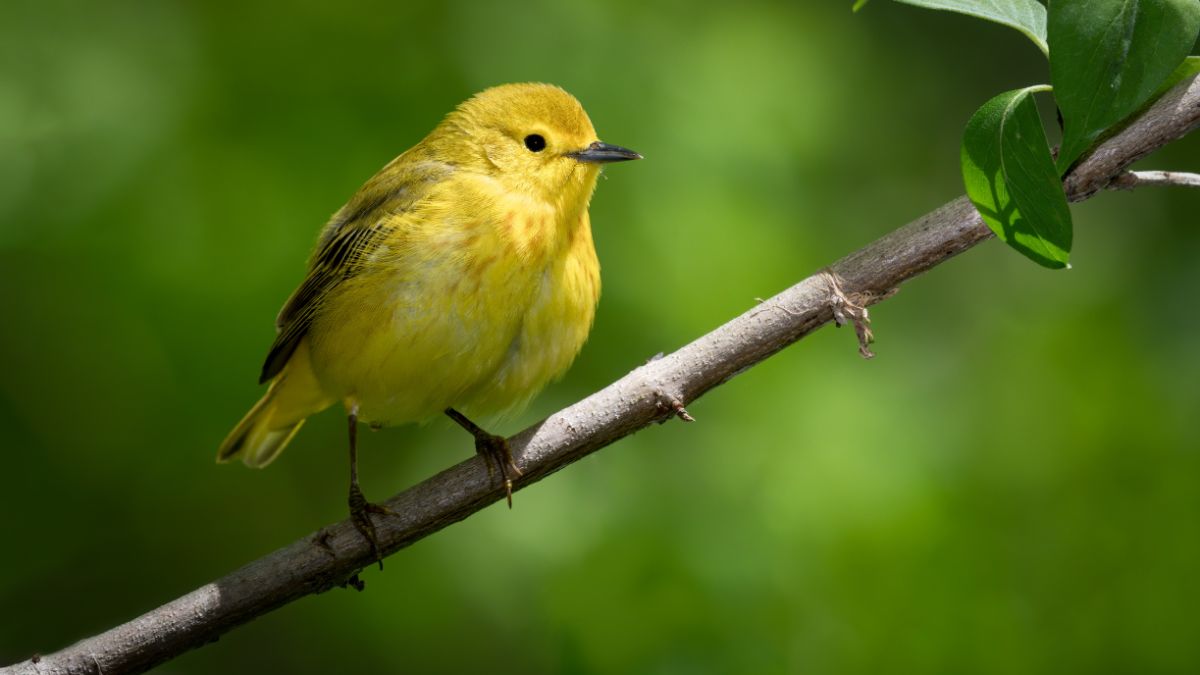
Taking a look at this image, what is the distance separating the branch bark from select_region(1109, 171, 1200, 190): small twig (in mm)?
56

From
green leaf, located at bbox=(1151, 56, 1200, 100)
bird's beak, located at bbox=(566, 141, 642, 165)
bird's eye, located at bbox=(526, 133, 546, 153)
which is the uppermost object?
green leaf, located at bbox=(1151, 56, 1200, 100)

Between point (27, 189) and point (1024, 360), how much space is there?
3342 millimetres

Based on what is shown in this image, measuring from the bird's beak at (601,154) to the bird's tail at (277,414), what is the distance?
1105mm

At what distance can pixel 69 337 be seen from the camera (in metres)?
4.01

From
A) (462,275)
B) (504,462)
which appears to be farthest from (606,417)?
(462,275)

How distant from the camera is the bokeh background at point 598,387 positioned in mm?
3594

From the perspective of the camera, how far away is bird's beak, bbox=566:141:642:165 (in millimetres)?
3506

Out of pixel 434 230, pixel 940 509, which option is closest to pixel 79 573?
pixel 434 230

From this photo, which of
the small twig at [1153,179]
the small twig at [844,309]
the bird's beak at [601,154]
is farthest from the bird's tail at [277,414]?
the small twig at [1153,179]

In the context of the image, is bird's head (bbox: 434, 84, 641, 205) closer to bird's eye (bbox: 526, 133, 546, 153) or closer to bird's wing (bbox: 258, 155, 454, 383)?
bird's eye (bbox: 526, 133, 546, 153)

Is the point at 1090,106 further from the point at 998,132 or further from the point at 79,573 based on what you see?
the point at 79,573

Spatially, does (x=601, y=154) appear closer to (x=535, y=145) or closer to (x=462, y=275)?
(x=535, y=145)

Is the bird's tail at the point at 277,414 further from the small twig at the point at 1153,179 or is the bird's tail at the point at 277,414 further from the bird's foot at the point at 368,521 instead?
the small twig at the point at 1153,179

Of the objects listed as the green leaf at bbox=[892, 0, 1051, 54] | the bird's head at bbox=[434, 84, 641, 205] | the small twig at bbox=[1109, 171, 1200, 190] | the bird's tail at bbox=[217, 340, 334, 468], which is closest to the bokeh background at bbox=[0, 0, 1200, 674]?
the bird's tail at bbox=[217, 340, 334, 468]
